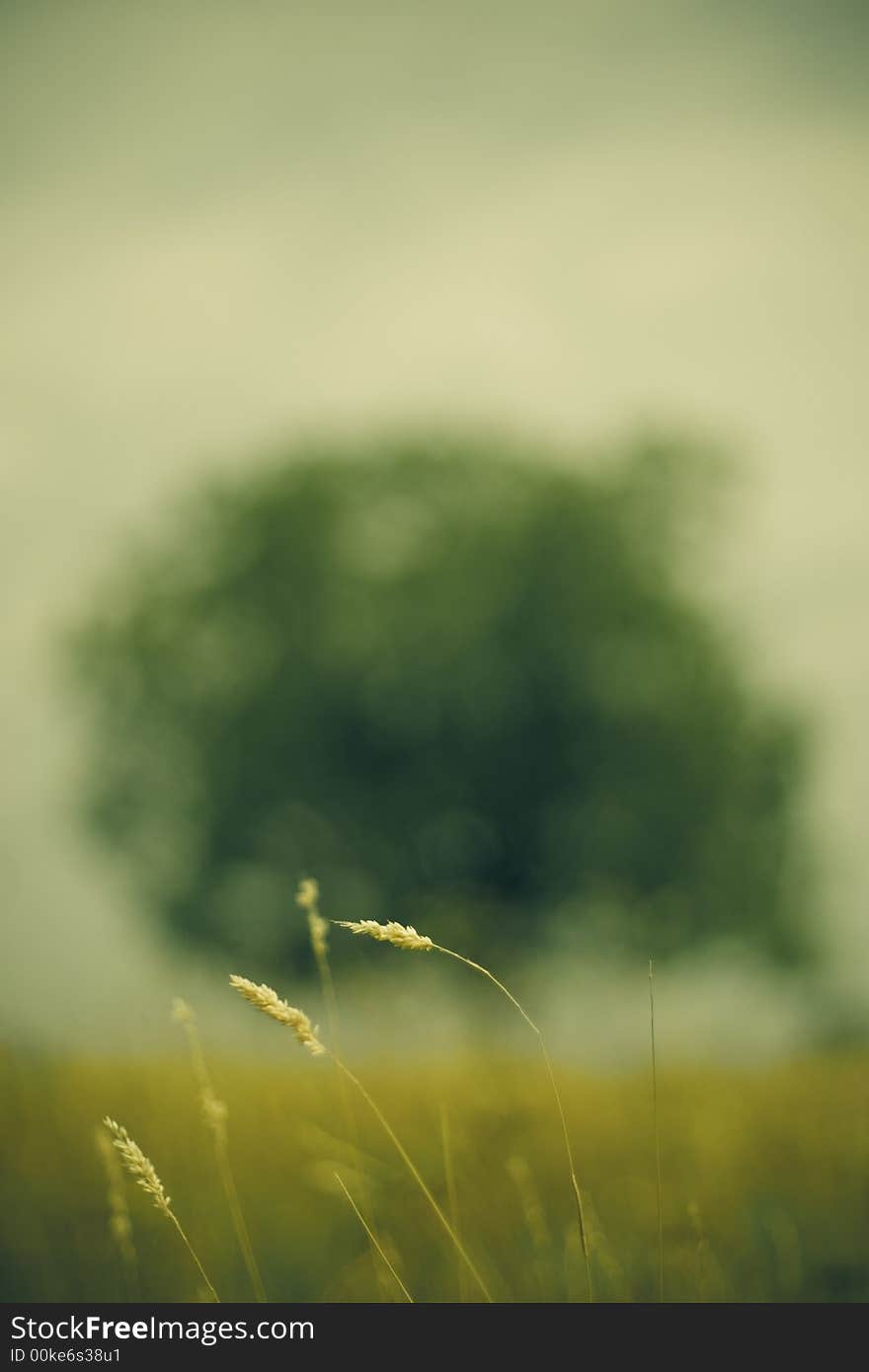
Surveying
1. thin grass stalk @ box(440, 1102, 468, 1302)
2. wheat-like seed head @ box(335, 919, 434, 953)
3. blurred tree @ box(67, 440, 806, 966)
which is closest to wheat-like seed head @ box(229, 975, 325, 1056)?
wheat-like seed head @ box(335, 919, 434, 953)

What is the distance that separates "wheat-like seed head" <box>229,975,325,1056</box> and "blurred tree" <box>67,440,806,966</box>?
1251 cm

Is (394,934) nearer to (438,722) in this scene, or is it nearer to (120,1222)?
(120,1222)

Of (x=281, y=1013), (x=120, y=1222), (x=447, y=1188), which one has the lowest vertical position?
(x=447, y=1188)

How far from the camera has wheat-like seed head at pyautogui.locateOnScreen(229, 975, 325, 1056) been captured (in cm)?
135

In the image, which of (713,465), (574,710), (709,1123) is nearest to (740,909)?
(574,710)

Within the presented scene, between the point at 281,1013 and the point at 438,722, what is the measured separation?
43.1 ft

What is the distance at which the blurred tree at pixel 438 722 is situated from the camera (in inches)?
574

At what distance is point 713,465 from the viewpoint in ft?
55.7

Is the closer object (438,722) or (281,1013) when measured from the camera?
(281,1013)

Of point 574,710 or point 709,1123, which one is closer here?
point 709,1123

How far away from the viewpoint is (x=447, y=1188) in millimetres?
2613

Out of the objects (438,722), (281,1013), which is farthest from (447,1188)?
(438,722)

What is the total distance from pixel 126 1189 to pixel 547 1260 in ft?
4.29
